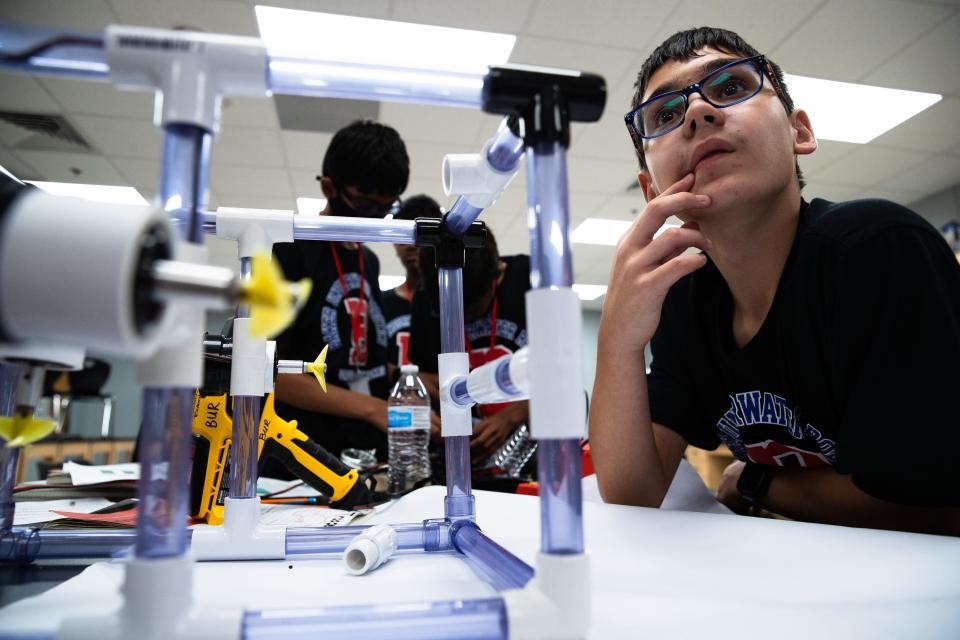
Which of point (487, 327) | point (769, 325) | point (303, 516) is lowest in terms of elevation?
point (303, 516)

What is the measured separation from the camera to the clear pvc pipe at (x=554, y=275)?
0.27 metres

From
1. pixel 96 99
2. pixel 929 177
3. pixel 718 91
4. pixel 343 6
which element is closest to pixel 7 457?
pixel 718 91

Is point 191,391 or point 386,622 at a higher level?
point 191,391

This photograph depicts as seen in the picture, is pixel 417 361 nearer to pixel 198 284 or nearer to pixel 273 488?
pixel 273 488

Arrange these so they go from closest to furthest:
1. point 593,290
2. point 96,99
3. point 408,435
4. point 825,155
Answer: point 408,435 → point 96,99 → point 825,155 → point 593,290

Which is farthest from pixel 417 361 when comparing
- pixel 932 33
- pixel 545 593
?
pixel 932 33

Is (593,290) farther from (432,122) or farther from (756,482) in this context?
(756,482)

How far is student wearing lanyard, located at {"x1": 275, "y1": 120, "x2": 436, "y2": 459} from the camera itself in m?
1.14

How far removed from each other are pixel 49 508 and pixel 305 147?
2.67 meters

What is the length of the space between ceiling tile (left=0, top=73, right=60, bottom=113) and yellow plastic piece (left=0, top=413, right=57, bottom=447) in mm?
2869

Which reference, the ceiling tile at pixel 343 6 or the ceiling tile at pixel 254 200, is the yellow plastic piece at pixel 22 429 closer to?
the ceiling tile at pixel 343 6

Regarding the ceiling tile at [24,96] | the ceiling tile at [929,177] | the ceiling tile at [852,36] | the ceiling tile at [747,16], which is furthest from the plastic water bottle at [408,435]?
the ceiling tile at [929,177]

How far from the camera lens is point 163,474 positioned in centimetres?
24

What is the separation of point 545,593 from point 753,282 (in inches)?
23.6
